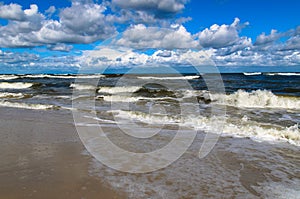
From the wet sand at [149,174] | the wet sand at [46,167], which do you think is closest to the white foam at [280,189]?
the wet sand at [149,174]

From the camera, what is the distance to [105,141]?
20.9 ft

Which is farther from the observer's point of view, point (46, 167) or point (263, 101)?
point (263, 101)

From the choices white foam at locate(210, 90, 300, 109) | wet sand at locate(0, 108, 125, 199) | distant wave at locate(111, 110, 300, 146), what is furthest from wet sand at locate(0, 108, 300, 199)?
white foam at locate(210, 90, 300, 109)

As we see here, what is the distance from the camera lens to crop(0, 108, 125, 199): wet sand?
137 inches

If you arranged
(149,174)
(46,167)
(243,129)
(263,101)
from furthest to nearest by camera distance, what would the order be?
1. (263,101)
2. (243,129)
3. (46,167)
4. (149,174)

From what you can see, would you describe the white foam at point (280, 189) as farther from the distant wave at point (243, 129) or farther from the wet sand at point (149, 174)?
the distant wave at point (243, 129)

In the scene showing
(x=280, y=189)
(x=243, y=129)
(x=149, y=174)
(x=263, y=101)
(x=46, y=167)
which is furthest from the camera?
(x=263, y=101)

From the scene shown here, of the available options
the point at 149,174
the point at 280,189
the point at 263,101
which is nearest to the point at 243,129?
the point at 280,189

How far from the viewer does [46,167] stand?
14.5 feet

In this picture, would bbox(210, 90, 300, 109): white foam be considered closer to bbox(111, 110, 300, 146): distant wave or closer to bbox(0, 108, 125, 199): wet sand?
bbox(111, 110, 300, 146): distant wave

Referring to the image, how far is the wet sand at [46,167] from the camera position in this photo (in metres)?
3.49

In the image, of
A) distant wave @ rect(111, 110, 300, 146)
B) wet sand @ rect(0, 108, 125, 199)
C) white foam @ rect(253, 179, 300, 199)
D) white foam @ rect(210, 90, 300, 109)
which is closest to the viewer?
wet sand @ rect(0, 108, 125, 199)

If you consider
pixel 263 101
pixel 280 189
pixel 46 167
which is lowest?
pixel 280 189

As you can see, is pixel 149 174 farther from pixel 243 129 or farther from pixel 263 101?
pixel 263 101
